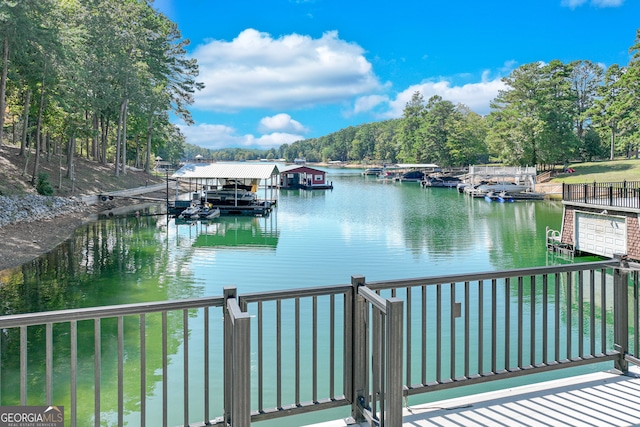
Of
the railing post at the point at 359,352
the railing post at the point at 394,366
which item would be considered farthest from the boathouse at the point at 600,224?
the railing post at the point at 394,366

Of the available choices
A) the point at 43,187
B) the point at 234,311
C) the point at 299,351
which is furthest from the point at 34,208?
the point at 234,311

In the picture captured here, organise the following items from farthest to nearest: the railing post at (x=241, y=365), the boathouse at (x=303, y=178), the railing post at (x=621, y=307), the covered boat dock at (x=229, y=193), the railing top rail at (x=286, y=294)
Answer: the boathouse at (x=303, y=178) → the covered boat dock at (x=229, y=193) → the railing post at (x=621, y=307) → the railing top rail at (x=286, y=294) → the railing post at (x=241, y=365)

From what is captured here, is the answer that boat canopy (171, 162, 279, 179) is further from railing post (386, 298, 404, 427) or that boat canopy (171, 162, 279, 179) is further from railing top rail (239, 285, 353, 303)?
railing post (386, 298, 404, 427)

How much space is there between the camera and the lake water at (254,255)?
1126cm

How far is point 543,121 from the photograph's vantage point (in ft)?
152

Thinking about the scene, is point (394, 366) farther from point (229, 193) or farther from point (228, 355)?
point (229, 193)

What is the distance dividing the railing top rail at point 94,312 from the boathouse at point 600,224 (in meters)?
12.7

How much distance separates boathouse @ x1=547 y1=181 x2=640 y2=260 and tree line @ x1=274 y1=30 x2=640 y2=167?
62.0ft

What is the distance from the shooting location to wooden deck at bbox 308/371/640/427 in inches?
115

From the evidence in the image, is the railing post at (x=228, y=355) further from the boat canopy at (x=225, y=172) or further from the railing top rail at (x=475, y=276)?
the boat canopy at (x=225, y=172)

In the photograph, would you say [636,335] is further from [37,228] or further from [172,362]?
[37,228]

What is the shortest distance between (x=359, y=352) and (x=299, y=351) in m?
0.99

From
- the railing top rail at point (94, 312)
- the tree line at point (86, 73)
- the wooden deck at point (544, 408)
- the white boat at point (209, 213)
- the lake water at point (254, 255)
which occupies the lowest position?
the lake water at point (254, 255)

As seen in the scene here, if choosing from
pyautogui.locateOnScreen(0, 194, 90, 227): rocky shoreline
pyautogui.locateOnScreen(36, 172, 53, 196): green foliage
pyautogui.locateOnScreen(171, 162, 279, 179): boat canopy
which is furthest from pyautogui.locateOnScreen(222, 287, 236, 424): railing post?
pyautogui.locateOnScreen(171, 162, 279, 179): boat canopy
